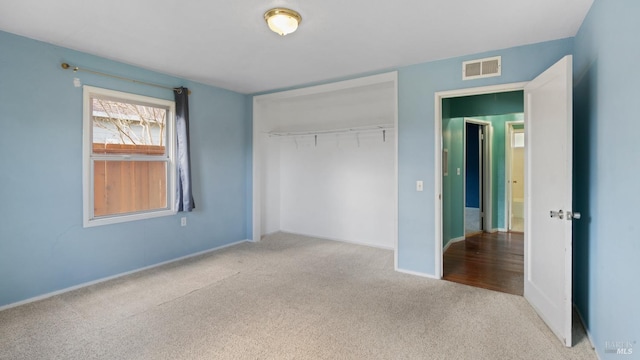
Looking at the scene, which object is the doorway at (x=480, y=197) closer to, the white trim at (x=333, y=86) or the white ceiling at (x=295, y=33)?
the white trim at (x=333, y=86)

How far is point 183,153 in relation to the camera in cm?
403

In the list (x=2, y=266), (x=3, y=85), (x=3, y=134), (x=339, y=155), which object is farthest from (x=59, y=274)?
(x=339, y=155)

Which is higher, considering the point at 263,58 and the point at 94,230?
the point at 263,58

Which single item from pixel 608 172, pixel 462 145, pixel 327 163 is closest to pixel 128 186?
pixel 327 163

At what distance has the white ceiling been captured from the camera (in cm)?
224

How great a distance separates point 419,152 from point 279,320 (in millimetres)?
2326

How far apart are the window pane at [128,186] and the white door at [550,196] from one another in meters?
4.18

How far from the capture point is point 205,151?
446cm

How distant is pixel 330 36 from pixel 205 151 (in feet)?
8.54

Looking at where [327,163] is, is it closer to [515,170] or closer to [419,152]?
[419,152]

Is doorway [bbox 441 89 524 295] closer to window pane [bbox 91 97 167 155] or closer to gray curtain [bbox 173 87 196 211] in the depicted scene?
gray curtain [bbox 173 87 196 211]

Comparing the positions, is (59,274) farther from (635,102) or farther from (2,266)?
(635,102)

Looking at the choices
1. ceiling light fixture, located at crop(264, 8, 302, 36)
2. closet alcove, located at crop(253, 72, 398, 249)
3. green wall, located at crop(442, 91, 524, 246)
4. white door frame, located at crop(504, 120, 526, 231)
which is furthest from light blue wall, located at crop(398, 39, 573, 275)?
white door frame, located at crop(504, 120, 526, 231)

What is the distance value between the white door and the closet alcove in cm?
200
